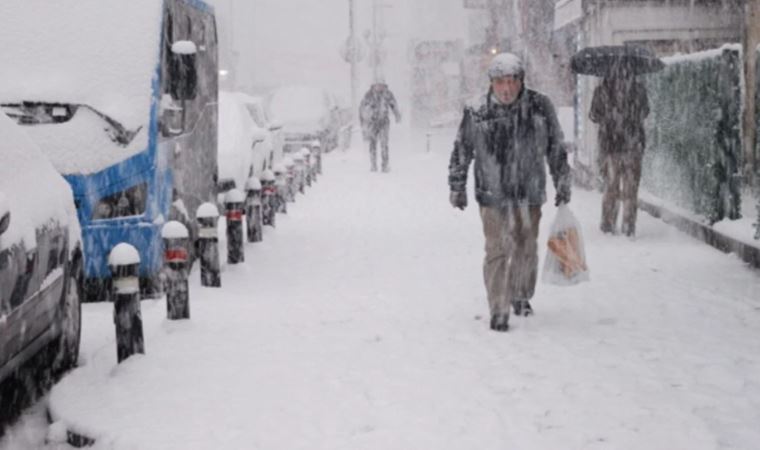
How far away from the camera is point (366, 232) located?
14.6 m

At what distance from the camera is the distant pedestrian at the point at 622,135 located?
13180 mm

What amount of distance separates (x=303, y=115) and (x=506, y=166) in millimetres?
25129

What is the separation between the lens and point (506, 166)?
8281 mm

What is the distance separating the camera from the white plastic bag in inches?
332

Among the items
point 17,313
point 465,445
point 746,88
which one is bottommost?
point 465,445

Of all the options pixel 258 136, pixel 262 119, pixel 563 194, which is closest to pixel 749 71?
pixel 258 136

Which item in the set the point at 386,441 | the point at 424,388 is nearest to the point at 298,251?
the point at 424,388

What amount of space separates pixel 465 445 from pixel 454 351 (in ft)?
6.76

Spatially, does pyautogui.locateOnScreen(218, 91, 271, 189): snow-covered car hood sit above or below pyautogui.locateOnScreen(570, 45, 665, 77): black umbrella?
below

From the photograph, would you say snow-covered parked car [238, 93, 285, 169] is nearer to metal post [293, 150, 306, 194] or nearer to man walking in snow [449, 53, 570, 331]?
metal post [293, 150, 306, 194]

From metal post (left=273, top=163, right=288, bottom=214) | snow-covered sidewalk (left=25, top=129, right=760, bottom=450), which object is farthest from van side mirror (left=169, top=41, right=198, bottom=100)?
metal post (left=273, top=163, right=288, bottom=214)

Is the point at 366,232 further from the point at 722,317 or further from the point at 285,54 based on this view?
the point at 285,54

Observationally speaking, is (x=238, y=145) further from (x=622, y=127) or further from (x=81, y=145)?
(x=81, y=145)

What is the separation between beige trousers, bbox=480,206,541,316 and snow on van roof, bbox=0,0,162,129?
3.16m
